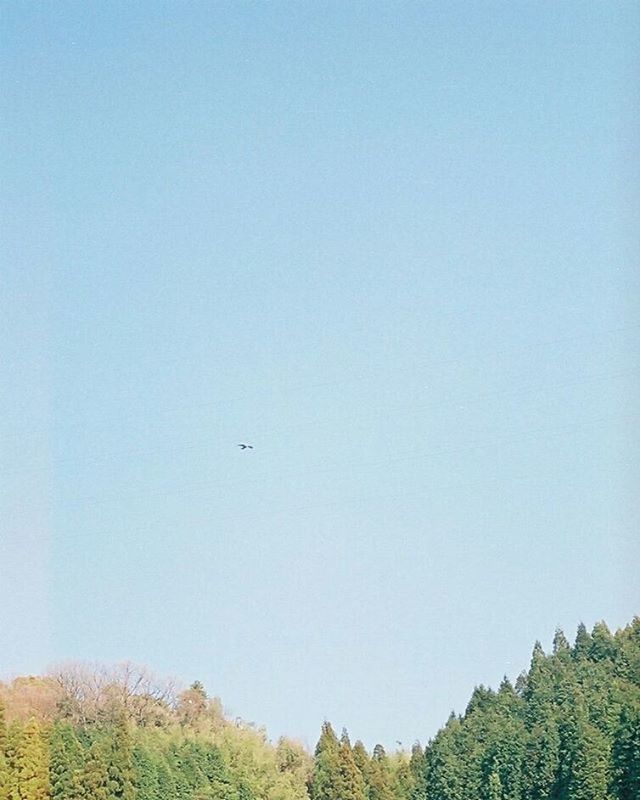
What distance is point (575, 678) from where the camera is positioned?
52250mm

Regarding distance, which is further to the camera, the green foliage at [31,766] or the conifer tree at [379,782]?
the conifer tree at [379,782]

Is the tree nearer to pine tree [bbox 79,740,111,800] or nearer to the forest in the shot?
the forest

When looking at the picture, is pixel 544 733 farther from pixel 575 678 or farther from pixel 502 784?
pixel 575 678

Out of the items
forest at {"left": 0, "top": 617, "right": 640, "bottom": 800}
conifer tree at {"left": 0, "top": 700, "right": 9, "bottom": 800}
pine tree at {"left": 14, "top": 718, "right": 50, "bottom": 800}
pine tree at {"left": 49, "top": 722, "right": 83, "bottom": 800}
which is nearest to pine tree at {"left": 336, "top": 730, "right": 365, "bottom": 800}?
forest at {"left": 0, "top": 617, "right": 640, "bottom": 800}

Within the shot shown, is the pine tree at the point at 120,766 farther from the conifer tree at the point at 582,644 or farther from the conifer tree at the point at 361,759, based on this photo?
the conifer tree at the point at 582,644

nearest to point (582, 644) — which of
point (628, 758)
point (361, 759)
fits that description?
point (361, 759)

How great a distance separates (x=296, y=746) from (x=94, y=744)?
12.4 metres

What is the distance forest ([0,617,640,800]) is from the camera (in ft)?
128

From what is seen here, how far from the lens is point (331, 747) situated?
4703 centimetres

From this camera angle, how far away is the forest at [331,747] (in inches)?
1533

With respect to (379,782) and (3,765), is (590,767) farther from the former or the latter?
(3,765)

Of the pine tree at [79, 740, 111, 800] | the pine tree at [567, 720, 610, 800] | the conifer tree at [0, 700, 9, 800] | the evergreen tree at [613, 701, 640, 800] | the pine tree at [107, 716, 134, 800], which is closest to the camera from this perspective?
the evergreen tree at [613, 701, 640, 800]

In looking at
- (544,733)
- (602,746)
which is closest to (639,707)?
(602,746)

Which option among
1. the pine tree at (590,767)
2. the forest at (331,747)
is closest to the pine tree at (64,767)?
the forest at (331,747)
